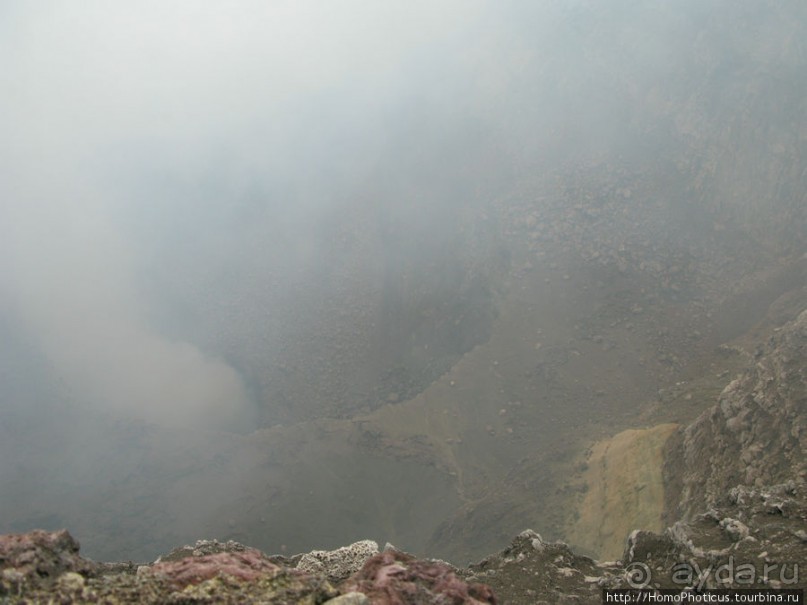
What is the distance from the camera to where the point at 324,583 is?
36.5 ft

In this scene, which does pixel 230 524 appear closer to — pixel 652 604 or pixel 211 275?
pixel 211 275

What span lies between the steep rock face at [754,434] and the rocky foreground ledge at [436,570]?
5.62m

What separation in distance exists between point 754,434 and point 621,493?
10672 mm

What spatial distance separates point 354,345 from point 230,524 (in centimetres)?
2084

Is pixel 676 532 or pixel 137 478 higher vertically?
pixel 137 478

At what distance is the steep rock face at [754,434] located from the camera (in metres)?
24.8

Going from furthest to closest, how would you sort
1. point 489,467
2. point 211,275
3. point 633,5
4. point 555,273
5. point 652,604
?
point 211,275 → point 633,5 → point 555,273 → point 489,467 → point 652,604

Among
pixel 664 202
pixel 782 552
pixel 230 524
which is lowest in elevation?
pixel 782 552

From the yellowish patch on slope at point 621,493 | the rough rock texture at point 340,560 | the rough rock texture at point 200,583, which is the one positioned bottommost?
the rough rock texture at point 200,583

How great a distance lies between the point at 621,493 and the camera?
118 feet

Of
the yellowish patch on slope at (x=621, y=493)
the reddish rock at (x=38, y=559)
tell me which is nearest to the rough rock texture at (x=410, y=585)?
the reddish rock at (x=38, y=559)

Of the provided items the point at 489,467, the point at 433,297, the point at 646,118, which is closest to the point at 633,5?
the point at 646,118

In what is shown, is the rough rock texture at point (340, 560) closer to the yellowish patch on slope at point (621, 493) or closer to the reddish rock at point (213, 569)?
the reddish rock at point (213, 569)

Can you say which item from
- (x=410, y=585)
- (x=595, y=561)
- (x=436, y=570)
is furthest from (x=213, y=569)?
(x=595, y=561)
